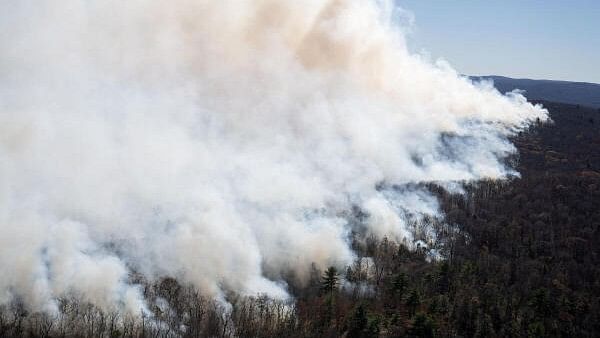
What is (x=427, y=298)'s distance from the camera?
110500 mm

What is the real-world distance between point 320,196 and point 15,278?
76.5 metres

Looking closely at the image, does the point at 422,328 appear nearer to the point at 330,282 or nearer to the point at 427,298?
the point at 427,298

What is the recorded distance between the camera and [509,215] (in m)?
172

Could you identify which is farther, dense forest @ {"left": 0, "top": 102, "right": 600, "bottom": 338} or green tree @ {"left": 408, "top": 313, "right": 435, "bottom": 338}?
dense forest @ {"left": 0, "top": 102, "right": 600, "bottom": 338}

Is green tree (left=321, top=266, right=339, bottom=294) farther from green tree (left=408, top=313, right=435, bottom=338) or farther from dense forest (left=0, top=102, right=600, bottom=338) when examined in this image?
green tree (left=408, top=313, right=435, bottom=338)

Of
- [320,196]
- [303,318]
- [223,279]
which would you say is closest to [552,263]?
[320,196]

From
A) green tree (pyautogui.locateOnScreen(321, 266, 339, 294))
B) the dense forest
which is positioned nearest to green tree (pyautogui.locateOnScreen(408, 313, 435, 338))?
the dense forest

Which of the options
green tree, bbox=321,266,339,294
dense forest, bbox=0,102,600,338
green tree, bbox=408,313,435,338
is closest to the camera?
green tree, bbox=408,313,435,338

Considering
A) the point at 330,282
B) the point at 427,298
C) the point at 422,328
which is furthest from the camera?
the point at 330,282

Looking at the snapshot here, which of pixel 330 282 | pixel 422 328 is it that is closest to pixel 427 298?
pixel 422 328

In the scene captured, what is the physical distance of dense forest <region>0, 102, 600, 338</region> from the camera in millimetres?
92062

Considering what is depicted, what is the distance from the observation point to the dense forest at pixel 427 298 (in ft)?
302

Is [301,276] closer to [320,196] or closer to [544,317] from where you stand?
[320,196]

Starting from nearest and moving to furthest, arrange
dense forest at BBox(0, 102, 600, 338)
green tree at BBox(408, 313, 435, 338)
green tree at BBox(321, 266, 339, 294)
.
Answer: green tree at BBox(408, 313, 435, 338), dense forest at BBox(0, 102, 600, 338), green tree at BBox(321, 266, 339, 294)
